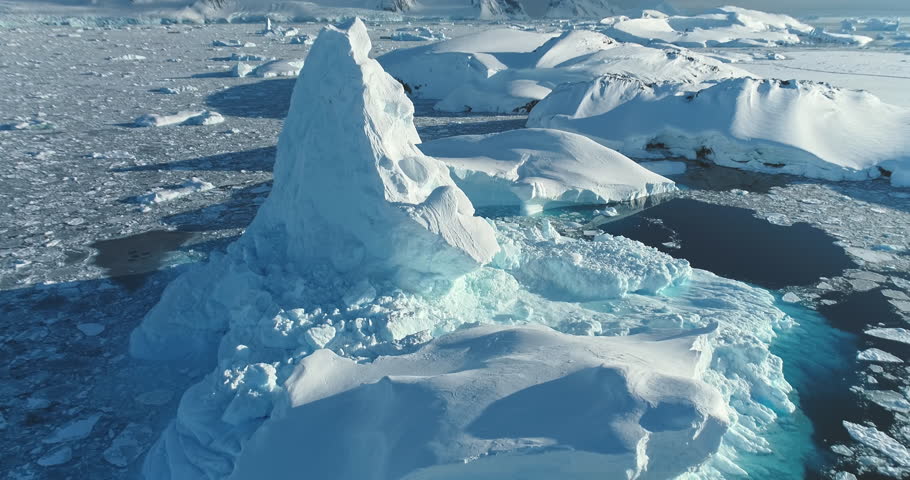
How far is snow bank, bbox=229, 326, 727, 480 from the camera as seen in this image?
9.26ft

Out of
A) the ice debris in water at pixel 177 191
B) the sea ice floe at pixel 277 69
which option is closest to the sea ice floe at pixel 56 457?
the ice debris in water at pixel 177 191

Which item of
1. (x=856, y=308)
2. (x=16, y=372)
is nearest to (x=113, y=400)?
(x=16, y=372)

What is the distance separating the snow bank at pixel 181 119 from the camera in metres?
11.8

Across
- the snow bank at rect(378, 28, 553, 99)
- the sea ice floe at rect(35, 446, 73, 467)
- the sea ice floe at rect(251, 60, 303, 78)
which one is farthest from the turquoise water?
the sea ice floe at rect(251, 60, 303, 78)

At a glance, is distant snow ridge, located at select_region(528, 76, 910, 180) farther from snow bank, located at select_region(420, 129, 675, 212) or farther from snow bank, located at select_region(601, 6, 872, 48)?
snow bank, located at select_region(601, 6, 872, 48)

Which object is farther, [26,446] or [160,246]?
[160,246]

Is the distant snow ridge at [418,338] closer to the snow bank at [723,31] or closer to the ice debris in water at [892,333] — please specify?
the ice debris in water at [892,333]

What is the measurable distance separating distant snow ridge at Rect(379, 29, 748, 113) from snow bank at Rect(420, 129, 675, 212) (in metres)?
5.37

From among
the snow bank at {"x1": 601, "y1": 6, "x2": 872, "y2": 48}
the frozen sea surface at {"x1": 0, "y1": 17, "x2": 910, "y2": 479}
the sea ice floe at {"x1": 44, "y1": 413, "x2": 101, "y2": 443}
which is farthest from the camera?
the snow bank at {"x1": 601, "y1": 6, "x2": 872, "y2": 48}

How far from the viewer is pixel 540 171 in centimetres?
829

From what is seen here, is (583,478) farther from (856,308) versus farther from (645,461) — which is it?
(856,308)

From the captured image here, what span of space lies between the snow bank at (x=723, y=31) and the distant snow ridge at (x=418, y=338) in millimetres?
21413

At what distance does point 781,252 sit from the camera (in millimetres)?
6852

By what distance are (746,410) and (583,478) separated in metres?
1.87
